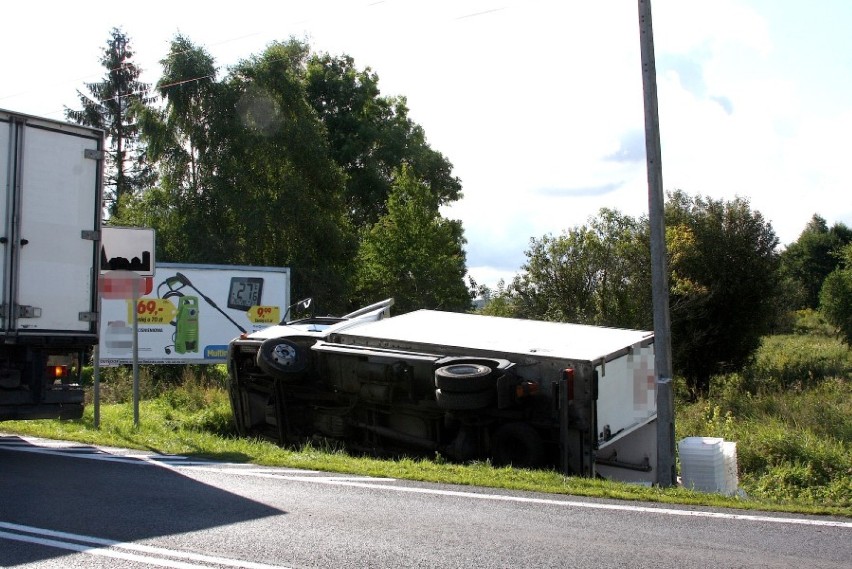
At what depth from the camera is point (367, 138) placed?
47625 mm

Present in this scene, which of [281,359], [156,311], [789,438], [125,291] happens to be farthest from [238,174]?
[789,438]

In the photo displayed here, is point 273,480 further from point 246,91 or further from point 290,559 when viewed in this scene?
point 246,91

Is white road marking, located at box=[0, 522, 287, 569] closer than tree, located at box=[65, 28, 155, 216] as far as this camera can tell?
Yes

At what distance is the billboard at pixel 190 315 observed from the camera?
891 inches

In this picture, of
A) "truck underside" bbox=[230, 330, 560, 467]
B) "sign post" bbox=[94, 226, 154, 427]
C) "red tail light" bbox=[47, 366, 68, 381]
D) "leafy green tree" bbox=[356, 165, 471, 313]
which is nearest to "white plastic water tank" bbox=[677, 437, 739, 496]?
"truck underside" bbox=[230, 330, 560, 467]

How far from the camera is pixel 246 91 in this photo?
1359 inches

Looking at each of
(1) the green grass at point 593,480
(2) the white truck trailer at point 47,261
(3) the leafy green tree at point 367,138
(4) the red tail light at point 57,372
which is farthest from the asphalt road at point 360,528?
(3) the leafy green tree at point 367,138

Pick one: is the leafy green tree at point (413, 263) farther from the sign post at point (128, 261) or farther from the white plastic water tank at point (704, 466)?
the white plastic water tank at point (704, 466)

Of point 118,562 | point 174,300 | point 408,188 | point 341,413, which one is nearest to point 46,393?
point 341,413

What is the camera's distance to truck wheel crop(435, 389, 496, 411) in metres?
9.82

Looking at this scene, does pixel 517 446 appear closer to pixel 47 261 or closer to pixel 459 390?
pixel 459 390

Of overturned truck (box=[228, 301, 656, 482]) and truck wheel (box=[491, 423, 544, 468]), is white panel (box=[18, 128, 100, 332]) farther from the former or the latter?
truck wheel (box=[491, 423, 544, 468])

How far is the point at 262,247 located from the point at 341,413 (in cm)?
2378

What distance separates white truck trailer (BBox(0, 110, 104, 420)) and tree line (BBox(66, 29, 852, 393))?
53.5ft
